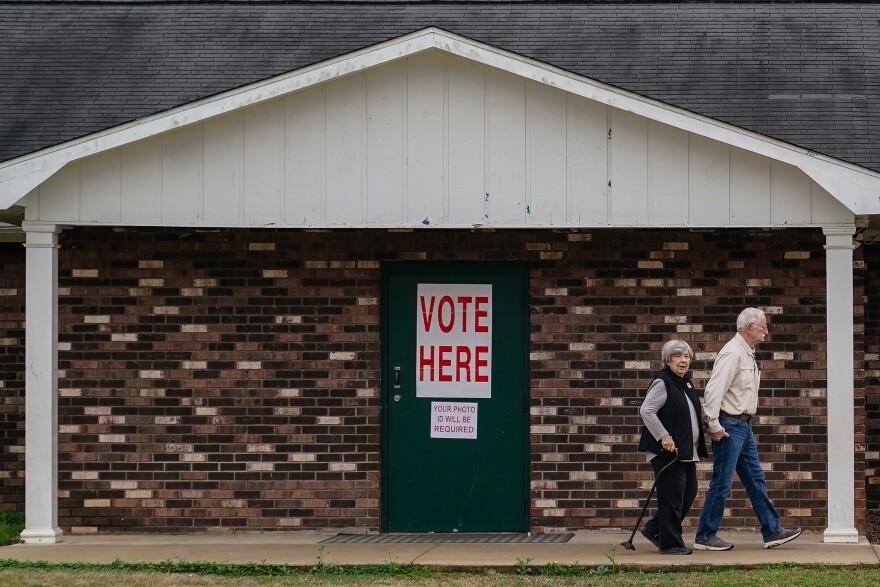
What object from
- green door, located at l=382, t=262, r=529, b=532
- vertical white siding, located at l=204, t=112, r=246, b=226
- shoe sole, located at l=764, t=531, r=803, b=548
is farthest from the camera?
green door, located at l=382, t=262, r=529, b=532

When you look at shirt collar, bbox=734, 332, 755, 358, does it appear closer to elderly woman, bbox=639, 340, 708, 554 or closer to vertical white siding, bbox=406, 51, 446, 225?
elderly woman, bbox=639, 340, 708, 554

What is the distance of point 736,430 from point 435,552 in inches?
94.4

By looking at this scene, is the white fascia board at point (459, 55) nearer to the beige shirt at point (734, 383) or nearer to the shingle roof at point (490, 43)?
the shingle roof at point (490, 43)

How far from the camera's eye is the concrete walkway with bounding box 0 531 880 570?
9219 mm

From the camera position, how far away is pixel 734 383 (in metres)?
9.51

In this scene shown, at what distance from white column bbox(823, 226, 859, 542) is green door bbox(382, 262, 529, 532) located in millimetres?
2439

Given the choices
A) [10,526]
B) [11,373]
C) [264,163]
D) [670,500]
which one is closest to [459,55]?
[264,163]

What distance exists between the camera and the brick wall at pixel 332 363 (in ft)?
35.4

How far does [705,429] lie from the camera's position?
10.7 metres

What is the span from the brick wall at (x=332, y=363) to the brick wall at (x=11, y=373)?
1485 mm

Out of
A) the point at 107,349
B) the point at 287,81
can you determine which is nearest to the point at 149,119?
the point at 287,81

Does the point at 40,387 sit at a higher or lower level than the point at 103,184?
lower

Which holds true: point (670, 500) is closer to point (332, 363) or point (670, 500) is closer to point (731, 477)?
point (731, 477)

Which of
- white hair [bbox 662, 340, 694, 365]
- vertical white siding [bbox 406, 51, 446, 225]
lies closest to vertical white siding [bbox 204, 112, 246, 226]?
vertical white siding [bbox 406, 51, 446, 225]
